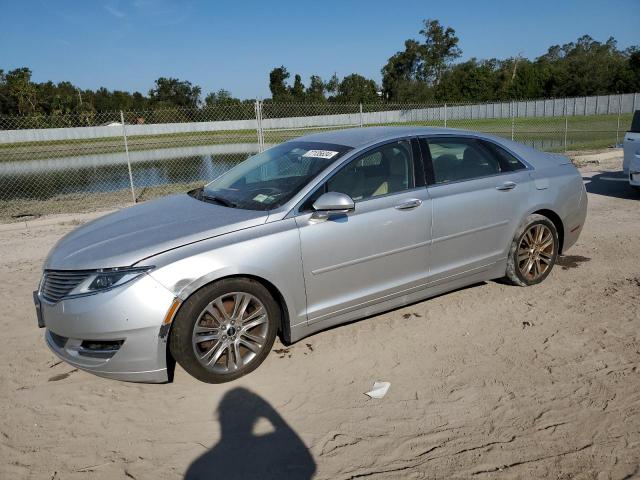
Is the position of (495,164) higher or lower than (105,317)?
higher

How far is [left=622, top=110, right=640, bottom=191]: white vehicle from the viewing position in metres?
8.77

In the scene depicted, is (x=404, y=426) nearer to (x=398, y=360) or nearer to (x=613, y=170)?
(x=398, y=360)

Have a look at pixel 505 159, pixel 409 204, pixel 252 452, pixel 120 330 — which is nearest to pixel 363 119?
pixel 505 159

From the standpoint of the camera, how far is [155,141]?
2416cm

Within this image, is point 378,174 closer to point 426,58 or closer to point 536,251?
point 536,251

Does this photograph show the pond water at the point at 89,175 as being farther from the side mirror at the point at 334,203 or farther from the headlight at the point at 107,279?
the headlight at the point at 107,279

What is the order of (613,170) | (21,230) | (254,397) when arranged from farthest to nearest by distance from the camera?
1. (613,170)
2. (21,230)
3. (254,397)

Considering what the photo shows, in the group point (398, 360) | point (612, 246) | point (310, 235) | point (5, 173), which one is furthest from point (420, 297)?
point (5, 173)

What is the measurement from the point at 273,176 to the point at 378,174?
88cm

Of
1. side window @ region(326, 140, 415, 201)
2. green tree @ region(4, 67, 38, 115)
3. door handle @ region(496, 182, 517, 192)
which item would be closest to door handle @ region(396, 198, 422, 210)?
side window @ region(326, 140, 415, 201)

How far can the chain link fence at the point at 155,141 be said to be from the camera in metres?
12.8

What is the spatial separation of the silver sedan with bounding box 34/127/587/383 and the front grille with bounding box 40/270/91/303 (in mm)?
13

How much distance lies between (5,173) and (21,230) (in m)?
16.3

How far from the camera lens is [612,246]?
6344mm
